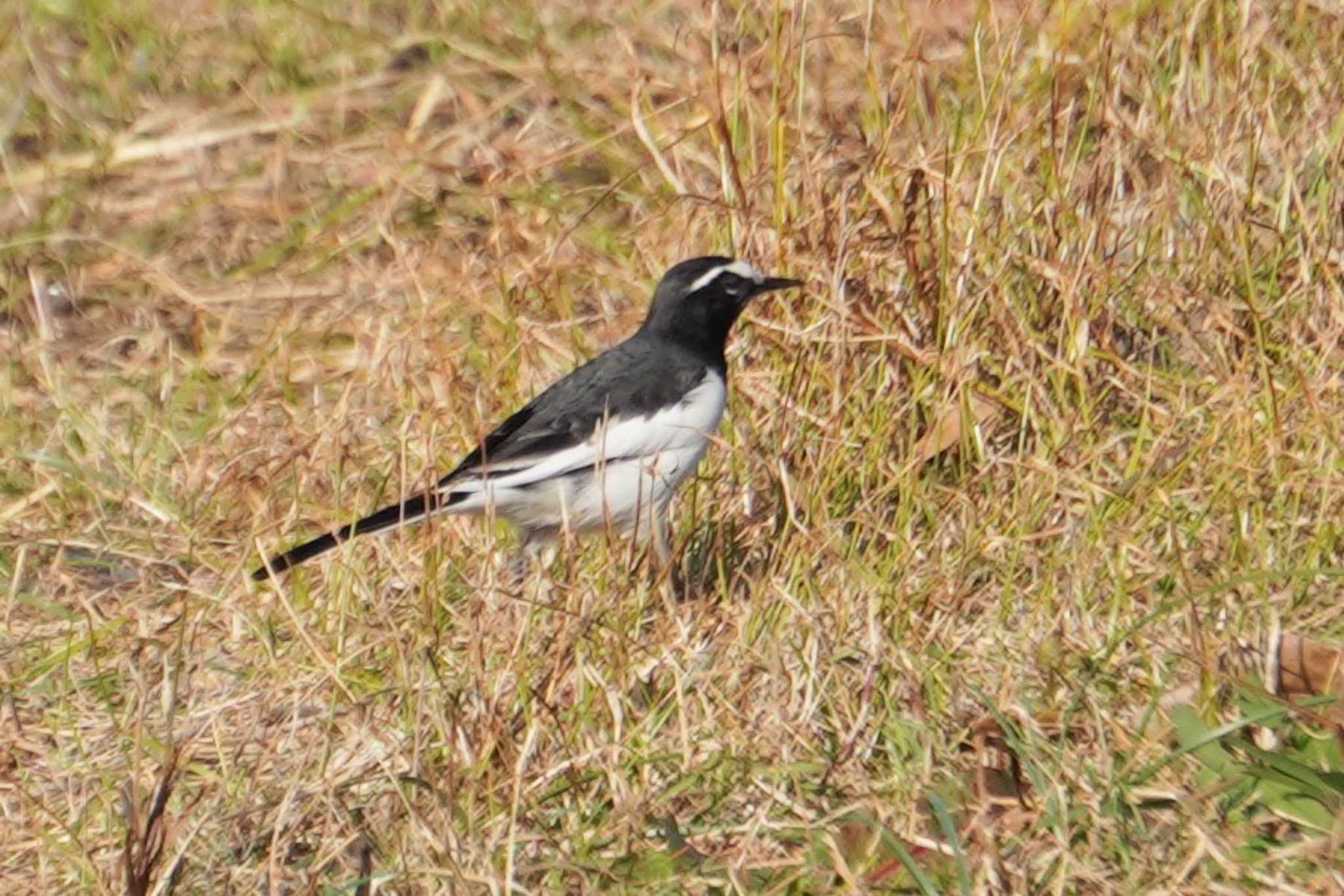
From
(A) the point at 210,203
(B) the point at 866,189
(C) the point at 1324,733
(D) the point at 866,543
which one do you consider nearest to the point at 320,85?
(A) the point at 210,203

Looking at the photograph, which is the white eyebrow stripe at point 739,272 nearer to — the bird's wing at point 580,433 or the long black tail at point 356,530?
the bird's wing at point 580,433

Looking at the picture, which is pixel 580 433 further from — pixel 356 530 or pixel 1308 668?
pixel 1308 668

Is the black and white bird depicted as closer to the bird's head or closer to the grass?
the bird's head

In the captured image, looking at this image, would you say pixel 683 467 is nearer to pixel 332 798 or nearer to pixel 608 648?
pixel 608 648

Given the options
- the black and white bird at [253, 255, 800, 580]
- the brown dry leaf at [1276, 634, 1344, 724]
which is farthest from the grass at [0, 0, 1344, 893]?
the black and white bird at [253, 255, 800, 580]

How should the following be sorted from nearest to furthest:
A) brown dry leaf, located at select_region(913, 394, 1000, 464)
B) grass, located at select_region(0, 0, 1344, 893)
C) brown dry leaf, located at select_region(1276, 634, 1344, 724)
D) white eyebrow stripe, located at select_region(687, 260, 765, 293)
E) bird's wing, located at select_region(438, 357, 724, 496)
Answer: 1. grass, located at select_region(0, 0, 1344, 893)
2. brown dry leaf, located at select_region(1276, 634, 1344, 724)
3. brown dry leaf, located at select_region(913, 394, 1000, 464)
4. bird's wing, located at select_region(438, 357, 724, 496)
5. white eyebrow stripe, located at select_region(687, 260, 765, 293)

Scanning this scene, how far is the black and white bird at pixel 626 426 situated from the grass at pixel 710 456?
0.38 feet

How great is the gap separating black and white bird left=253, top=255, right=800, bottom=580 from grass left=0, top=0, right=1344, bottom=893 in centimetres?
11

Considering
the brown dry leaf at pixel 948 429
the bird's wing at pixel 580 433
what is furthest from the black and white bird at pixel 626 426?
the brown dry leaf at pixel 948 429

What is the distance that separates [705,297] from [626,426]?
35cm

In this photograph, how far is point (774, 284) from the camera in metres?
5.10

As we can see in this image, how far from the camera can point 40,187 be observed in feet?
22.6

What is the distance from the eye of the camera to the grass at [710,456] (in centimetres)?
364

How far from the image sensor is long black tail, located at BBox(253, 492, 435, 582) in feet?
14.8
